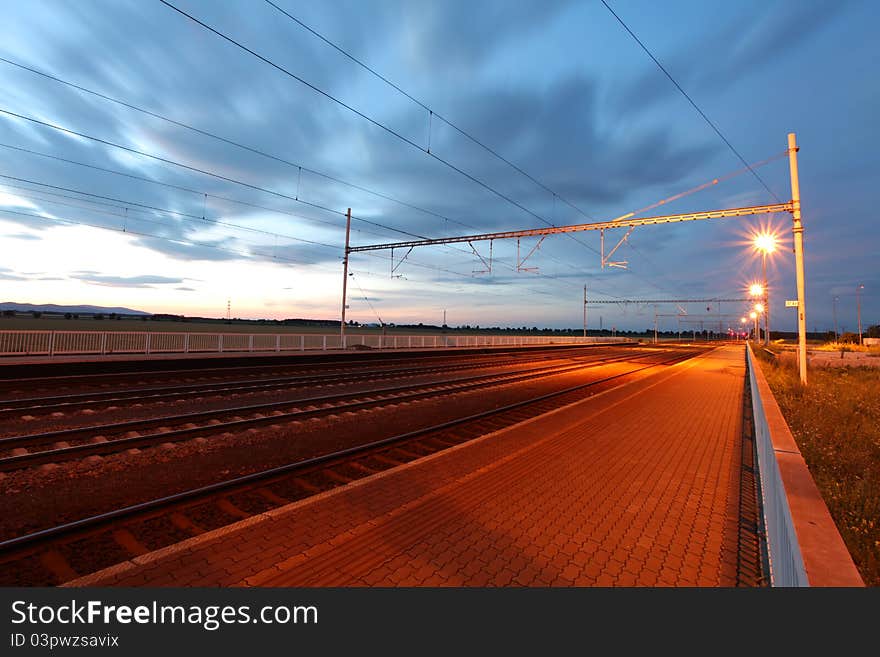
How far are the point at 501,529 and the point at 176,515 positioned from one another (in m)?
3.75

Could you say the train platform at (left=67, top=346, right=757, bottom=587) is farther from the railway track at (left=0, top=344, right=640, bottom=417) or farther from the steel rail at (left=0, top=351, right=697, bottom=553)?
the railway track at (left=0, top=344, right=640, bottom=417)

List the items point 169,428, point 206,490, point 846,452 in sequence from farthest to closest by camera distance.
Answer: point 169,428, point 846,452, point 206,490

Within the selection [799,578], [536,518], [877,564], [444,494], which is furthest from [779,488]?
[444,494]

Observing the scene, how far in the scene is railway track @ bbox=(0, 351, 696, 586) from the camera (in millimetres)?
3711

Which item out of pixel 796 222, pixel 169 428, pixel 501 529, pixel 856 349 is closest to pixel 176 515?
pixel 501 529

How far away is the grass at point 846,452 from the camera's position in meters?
3.45

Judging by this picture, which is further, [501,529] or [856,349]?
[856,349]

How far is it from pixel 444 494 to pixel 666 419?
7.51 meters

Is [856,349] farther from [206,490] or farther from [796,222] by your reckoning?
[206,490]

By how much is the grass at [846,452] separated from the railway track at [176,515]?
5.38 m

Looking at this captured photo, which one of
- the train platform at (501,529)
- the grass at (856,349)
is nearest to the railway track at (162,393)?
the train platform at (501,529)

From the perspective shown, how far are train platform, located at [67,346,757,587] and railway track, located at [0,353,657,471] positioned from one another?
4.26 m

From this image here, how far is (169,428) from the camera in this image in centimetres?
820

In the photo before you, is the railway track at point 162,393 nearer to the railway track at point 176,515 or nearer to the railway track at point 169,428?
the railway track at point 169,428
